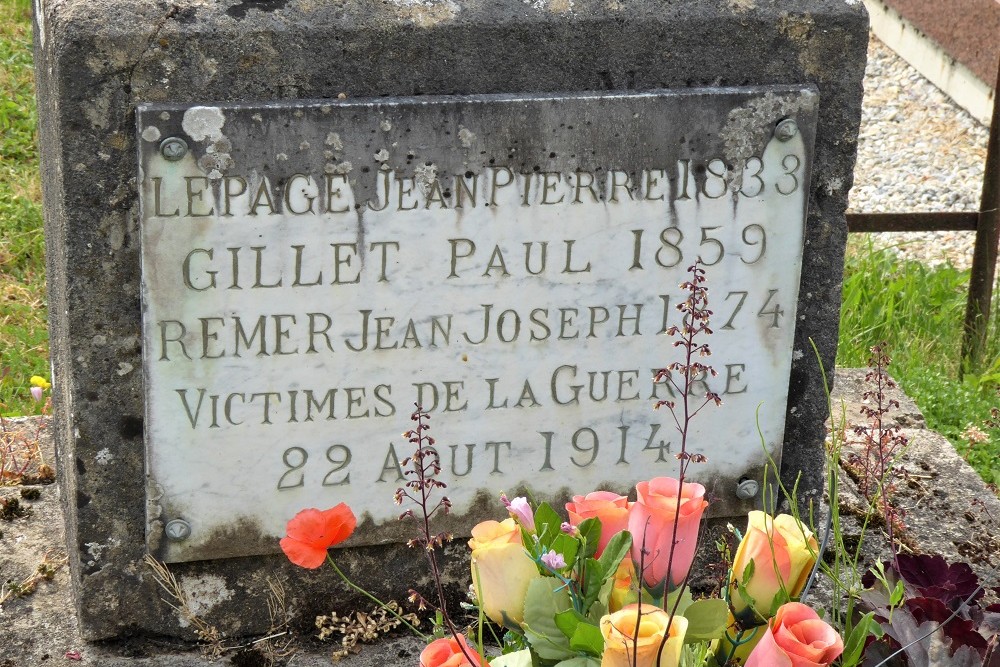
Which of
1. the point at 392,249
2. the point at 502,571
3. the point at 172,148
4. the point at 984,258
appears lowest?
the point at 984,258

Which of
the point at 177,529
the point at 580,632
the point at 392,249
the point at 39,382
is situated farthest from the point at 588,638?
the point at 39,382

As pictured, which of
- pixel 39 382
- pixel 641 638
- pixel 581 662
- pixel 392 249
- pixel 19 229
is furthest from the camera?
pixel 19 229

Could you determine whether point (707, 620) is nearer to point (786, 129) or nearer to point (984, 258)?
point (786, 129)

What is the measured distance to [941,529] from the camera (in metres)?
3.05

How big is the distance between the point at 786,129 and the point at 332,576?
1.27 m

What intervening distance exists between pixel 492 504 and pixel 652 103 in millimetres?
869

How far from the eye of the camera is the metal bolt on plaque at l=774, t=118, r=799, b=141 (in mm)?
2494

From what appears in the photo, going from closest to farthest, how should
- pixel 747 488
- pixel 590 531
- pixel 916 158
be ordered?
pixel 590 531
pixel 747 488
pixel 916 158

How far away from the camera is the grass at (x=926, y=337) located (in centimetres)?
385

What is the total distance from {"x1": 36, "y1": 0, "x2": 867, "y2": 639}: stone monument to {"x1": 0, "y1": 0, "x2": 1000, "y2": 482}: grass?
4.39ft

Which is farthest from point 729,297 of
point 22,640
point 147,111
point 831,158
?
point 22,640

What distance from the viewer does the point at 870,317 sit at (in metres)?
4.50

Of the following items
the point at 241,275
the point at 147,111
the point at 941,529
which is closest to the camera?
the point at 147,111

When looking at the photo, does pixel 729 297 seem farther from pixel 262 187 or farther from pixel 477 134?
pixel 262 187
